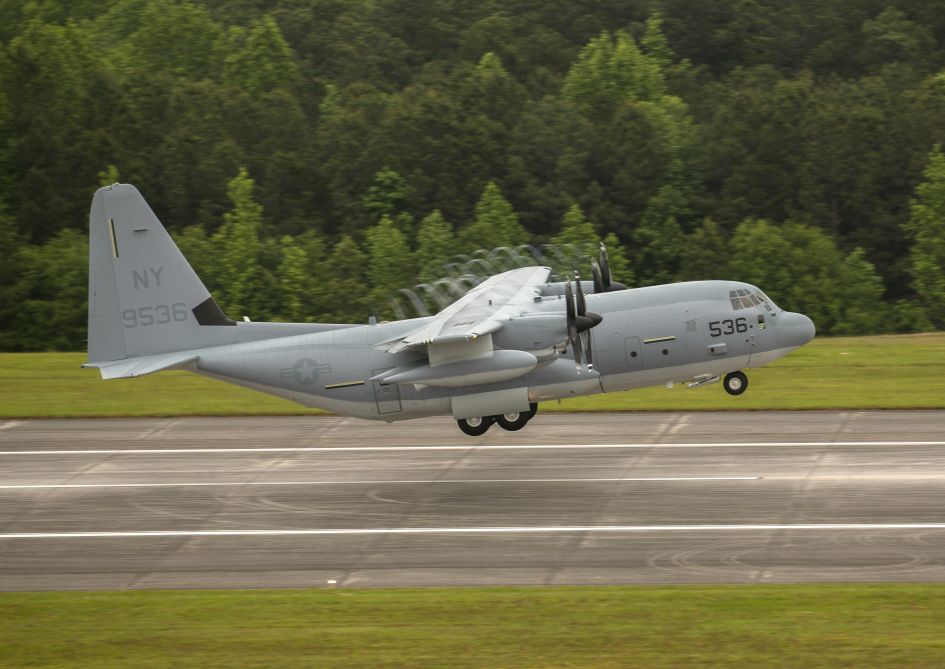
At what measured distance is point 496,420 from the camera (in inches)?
1460

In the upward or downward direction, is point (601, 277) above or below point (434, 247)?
below

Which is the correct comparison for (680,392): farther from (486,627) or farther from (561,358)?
(486,627)

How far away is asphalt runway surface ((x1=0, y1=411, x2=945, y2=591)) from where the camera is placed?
27484 millimetres

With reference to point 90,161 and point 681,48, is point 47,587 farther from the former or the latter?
point 681,48

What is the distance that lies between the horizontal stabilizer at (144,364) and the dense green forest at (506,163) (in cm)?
4249

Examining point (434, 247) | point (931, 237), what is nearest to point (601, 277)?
point (434, 247)

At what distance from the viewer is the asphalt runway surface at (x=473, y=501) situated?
2748 centimetres

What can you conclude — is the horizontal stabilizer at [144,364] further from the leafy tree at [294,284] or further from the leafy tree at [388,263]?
the leafy tree at [294,284]

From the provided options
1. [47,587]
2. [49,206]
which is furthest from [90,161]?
[47,587]

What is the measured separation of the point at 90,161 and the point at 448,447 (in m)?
69.0

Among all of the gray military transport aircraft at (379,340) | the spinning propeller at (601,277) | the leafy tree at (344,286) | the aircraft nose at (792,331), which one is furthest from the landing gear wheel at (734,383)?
the leafy tree at (344,286)

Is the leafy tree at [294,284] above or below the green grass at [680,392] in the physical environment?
above

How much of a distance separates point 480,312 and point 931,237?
59.5 m

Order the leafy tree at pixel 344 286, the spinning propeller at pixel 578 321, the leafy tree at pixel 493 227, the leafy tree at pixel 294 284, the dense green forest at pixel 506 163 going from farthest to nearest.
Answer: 1. the leafy tree at pixel 493 227
2. the dense green forest at pixel 506 163
3. the leafy tree at pixel 294 284
4. the leafy tree at pixel 344 286
5. the spinning propeller at pixel 578 321
